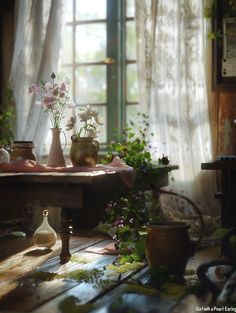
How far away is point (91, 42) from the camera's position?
494 centimetres

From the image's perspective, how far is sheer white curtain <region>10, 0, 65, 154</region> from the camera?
16.0ft

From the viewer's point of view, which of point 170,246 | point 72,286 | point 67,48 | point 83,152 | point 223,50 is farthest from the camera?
point 67,48

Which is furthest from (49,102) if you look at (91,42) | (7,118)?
(91,42)

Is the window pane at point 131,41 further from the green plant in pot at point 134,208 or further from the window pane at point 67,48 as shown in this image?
the green plant in pot at point 134,208

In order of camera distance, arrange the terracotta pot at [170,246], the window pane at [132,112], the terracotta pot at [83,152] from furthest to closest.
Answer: the window pane at [132,112] → the terracotta pot at [83,152] → the terracotta pot at [170,246]

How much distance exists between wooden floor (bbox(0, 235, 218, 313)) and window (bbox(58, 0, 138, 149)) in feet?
5.44

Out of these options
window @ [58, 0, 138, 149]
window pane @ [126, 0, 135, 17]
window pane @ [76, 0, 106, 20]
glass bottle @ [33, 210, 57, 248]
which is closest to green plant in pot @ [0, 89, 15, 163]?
window @ [58, 0, 138, 149]

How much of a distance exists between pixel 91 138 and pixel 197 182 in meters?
1.52

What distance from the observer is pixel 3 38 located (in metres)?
5.26

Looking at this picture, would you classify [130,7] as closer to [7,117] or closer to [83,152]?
[7,117]

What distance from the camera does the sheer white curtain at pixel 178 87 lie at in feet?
14.5

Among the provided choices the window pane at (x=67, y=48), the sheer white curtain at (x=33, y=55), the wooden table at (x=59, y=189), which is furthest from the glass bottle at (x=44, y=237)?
the window pane at (x=67, y=48)

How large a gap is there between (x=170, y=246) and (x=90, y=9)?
3073 mm

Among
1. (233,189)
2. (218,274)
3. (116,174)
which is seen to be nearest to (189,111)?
(233,189)
